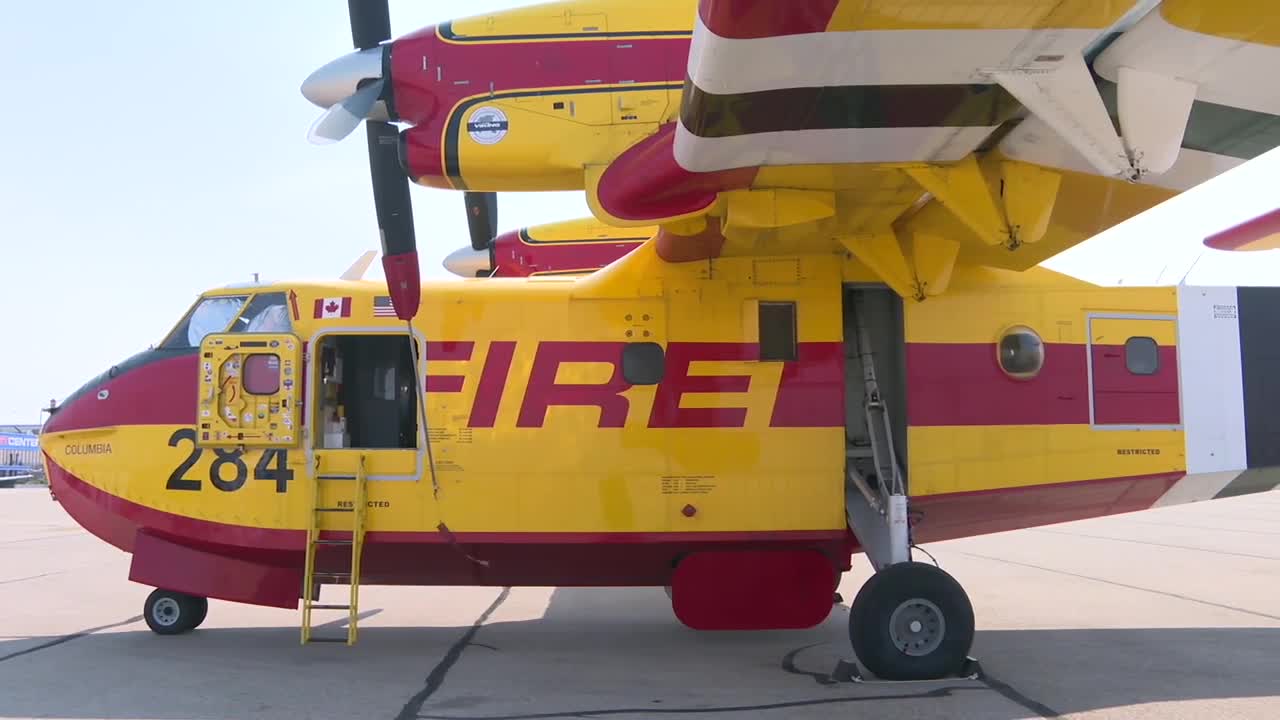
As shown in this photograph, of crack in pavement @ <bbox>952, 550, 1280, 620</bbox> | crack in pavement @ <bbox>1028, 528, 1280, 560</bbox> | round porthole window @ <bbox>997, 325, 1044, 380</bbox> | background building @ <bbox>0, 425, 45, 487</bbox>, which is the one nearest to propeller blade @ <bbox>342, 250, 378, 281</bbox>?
round porthole window @ <bbox>997, 325, 1044, 380</bbox>

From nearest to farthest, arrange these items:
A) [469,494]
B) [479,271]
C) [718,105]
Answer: [718,105], [469,494], [479,271]

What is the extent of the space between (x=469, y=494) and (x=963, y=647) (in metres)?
3.98

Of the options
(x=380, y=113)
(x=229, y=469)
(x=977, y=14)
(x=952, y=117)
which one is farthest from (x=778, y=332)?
(x=229, y=469)

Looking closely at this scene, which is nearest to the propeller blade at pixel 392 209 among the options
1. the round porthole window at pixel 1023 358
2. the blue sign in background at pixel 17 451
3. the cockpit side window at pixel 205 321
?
the cockpit side window at pixel 205 321

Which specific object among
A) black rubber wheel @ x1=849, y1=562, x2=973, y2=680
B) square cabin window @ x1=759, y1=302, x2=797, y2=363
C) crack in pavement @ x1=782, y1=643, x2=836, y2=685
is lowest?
crack in pavement @ x1=782, y1=643, x2=836, y2=685

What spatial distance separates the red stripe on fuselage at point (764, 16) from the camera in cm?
400

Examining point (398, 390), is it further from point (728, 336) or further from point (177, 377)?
point (728, 336)

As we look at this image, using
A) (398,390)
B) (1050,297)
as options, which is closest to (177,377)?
(398,390)

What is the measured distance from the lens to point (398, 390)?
28.3 ft

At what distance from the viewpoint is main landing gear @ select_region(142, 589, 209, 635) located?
858 cm

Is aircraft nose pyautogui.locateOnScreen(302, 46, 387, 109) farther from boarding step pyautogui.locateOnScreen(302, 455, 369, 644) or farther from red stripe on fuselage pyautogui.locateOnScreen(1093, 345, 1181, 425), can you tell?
red stripe on fuselage pyautogui.locateOnScreen(1093, 345, 1181, 425)

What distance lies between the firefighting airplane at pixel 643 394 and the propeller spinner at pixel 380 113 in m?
0.02

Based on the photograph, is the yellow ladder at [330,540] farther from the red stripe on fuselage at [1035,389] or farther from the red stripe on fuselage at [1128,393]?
the red stripe on fuselage at [1128,393]

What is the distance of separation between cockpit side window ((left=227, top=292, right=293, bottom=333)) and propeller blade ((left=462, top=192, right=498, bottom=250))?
10.6 ft
